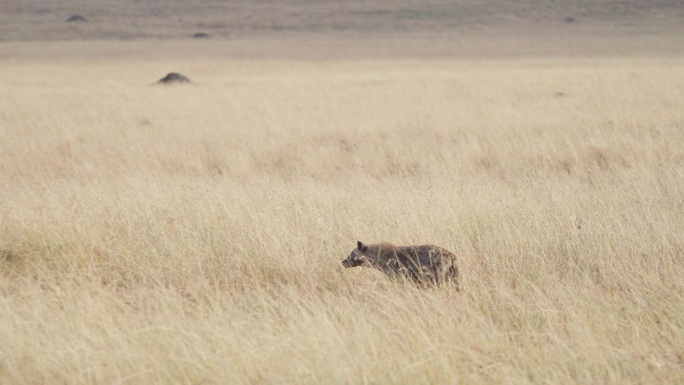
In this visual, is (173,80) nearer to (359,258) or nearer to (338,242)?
(338,242)

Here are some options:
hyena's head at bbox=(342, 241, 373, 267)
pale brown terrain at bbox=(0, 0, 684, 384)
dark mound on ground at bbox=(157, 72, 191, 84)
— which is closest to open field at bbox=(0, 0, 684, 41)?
dark mound on ground at bbox=(157, 72, 191, 84)

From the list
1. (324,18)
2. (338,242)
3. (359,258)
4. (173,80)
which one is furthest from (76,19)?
(359,258)

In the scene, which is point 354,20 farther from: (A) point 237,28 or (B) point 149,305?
(B) point 149,305

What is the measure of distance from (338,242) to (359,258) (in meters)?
1.15

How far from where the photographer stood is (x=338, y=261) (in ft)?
18.6

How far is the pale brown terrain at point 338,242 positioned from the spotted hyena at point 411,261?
0.11 m

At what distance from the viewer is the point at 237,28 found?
266 feet

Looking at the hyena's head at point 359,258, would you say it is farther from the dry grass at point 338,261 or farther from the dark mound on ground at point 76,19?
the dark mound on ground at point 76,19

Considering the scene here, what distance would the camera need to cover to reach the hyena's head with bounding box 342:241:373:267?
505cm

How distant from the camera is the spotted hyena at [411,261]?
4.79m

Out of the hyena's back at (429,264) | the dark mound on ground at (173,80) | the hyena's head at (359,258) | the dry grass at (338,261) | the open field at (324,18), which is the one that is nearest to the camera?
the dry grass at (338,261)

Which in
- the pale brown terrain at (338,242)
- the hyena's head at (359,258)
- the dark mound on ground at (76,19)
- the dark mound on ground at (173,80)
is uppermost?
the hyena's head at (359,258)

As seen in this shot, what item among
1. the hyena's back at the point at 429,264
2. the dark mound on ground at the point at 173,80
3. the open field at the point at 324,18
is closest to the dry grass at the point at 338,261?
the hyena's back at the point at 429,264

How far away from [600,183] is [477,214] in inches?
117
